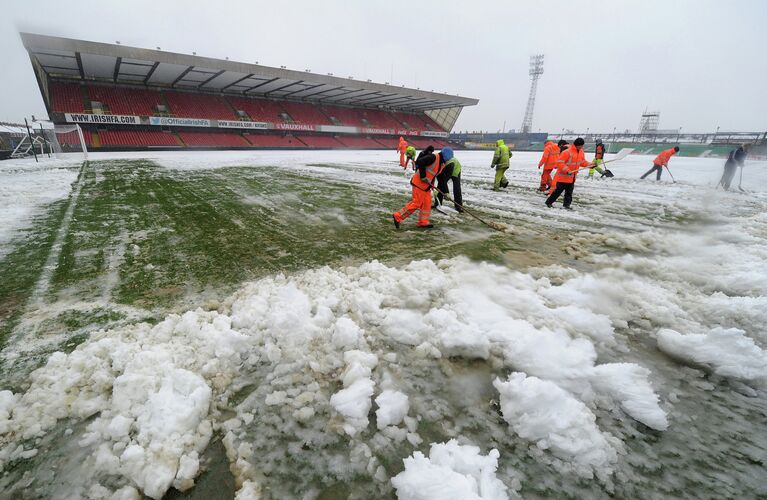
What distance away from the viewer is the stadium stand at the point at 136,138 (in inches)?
1085

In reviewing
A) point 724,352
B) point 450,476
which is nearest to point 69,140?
point 450,476

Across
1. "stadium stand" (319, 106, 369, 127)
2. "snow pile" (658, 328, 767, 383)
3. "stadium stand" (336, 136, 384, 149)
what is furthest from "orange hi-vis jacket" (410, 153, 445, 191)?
"stadium stand" (319, 106, 369, 127)

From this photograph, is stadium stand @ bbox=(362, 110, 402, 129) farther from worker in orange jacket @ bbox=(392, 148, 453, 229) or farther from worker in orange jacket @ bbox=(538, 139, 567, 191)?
worker in orange jacket @ bbox=(392, 148, 453, 229)

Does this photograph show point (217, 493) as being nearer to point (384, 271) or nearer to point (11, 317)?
point (384, 271)

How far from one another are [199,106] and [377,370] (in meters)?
40.2

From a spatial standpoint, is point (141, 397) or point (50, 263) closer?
point (141, 397)

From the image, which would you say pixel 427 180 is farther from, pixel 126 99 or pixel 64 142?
pixel 126 99

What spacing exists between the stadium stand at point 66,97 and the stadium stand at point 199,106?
6.63 m

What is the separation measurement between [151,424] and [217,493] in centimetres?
55

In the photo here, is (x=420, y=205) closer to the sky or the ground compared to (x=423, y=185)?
closer to the ground

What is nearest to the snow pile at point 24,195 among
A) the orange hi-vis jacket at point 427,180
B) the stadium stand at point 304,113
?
the orange hi-vis jacket at point 427,180

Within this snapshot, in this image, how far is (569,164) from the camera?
7.11 metres

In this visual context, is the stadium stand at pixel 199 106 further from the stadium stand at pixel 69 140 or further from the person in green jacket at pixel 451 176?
the person in green jacket at pixel 451 176

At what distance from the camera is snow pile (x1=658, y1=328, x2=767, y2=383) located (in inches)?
86.4
